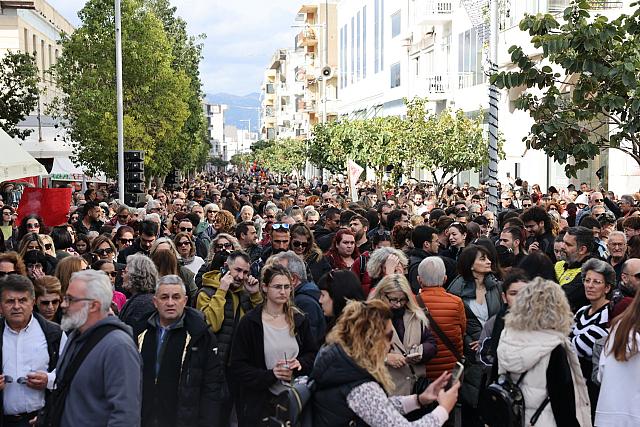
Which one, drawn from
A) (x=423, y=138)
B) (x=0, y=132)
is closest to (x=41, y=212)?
(x=0, y=132)

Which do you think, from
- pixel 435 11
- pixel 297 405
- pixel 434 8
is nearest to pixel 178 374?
pixel 297 405

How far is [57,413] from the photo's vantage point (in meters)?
5.64

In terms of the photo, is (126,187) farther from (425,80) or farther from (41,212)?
(425,80)

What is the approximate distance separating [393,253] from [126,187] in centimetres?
1573

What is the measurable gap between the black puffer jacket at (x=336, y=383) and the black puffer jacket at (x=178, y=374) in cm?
177

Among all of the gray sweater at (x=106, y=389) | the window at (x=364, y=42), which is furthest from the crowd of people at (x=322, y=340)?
the window at (x=364, y=42)

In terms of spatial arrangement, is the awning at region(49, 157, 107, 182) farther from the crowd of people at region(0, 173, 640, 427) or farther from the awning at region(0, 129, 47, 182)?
the crowd of people at region(0, 173, 640, 427)

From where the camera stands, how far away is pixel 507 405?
656cm

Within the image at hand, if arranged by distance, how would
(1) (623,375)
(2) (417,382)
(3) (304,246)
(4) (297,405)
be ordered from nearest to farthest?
(4) (297,405) < (1) (623,375) < (2) (417,382) < (3) (304,246)

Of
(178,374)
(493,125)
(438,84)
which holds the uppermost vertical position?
(438,84)

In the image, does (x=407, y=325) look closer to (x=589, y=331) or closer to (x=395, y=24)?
(x=589, y=331)

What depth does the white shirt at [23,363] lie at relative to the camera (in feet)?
22.2

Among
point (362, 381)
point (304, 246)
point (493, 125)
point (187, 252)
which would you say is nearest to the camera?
point (362, 381)

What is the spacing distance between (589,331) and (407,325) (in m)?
1.29
